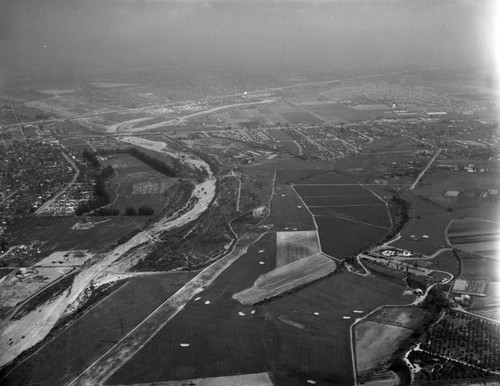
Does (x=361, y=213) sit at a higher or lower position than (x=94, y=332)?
higher

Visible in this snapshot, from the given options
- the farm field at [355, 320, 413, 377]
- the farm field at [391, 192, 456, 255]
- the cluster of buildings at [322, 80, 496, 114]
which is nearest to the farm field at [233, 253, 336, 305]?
the farm field at [355, 320, 413, 377]

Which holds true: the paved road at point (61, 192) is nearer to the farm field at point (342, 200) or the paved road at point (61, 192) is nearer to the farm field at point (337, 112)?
the farm field at point (342, 200)

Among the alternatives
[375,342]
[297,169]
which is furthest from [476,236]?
[297,169]

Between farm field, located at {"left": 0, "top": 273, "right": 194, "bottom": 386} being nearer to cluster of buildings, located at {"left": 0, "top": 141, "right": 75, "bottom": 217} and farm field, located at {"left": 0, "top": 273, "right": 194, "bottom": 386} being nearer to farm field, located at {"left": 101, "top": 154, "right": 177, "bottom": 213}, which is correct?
farm field, located at {"left": 101, "top": 154, "right": 177, "bottom": 213}

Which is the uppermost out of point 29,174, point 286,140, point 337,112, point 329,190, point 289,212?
point 337,112

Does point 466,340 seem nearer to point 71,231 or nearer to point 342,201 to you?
point 342,201

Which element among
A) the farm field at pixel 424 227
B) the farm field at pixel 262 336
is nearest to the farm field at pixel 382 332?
the farm field at pixel 262 336

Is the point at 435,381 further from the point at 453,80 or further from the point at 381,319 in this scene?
the point at 453,80
